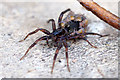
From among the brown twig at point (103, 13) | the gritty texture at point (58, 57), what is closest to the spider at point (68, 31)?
the gritty texture at point (58, 57)

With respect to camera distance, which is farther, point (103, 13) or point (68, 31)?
point (68, 31)

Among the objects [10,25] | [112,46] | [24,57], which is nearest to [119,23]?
[112,46]

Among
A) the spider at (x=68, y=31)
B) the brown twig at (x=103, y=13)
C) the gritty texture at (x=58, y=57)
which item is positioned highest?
the brown twig at (x=103, y=13)

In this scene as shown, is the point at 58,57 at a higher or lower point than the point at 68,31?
lower

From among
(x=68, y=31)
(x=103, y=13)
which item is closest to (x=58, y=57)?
(x=68, y=31)

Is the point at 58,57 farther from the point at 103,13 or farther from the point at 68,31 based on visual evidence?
the point at 103,13

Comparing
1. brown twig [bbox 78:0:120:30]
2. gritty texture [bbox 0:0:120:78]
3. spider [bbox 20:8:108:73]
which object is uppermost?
brown twig [bbox 78:0:120:30]

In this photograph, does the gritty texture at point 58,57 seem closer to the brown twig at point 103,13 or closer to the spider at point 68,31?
the spider at point 68,31

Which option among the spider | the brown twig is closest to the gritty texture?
the spider

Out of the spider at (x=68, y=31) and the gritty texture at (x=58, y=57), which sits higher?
the spider at (x=68, y=31)

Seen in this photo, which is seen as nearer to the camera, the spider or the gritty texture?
the gritty texture

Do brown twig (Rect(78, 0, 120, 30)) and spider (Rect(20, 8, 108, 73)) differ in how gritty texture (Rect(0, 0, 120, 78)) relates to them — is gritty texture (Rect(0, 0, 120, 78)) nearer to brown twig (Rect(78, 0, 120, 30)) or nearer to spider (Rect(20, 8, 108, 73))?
spider (Rect(20, 8, 108, 73))
